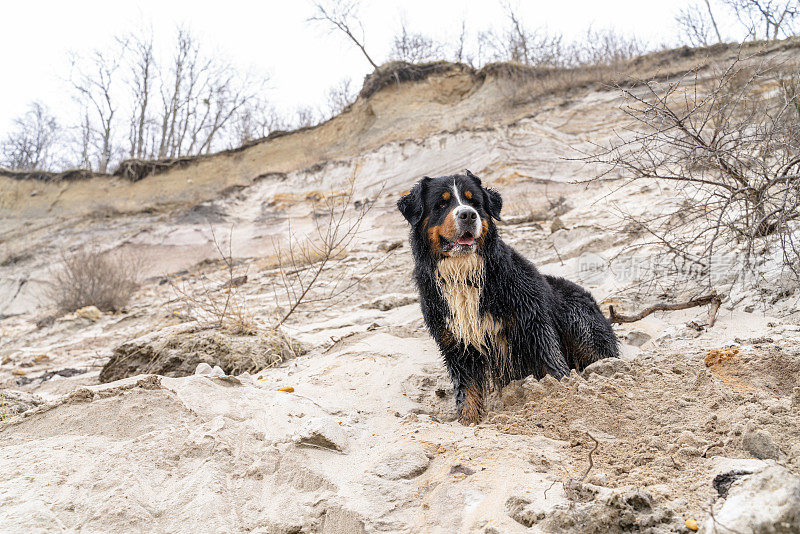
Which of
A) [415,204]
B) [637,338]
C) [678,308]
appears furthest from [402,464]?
[678,308]

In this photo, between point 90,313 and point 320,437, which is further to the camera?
point 90,313

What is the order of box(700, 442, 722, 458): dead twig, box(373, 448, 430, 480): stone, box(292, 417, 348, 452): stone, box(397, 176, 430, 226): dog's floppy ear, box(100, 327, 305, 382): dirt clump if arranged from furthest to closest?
box(100, 327, 305, 382): dirt clump, box(397, 176, 430, 226): dog's floppy ear, box(292, 417, 348, 452): stone, box(373, 448, 430, 480): stone, box(700, 442, 722, 458): dead twig

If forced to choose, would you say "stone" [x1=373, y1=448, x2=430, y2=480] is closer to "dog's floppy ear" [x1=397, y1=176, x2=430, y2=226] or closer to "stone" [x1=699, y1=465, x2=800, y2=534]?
"stone" [x1=699, y1=465, x2=800, y2=534]

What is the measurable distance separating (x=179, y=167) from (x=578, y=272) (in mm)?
18447

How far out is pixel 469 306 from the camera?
3.69m

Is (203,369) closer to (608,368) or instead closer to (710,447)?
(608,368)

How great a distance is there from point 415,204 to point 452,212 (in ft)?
1.79

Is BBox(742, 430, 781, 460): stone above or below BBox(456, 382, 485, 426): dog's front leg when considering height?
above

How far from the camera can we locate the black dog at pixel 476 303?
3672 mm

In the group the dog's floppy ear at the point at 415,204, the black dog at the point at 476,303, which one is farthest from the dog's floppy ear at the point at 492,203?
the dog's floppy ear at the point at 415,204

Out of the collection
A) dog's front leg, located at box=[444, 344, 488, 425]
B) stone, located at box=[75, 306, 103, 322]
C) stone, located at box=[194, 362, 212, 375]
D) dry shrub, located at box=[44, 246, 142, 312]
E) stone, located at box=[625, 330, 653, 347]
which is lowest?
stone, located at box=[625, 330, 653, 347]

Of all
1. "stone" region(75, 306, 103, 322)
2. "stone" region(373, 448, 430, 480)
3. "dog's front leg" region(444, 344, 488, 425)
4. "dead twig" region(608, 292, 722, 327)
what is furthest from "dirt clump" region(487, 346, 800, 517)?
"stone" region(75, 306, 103, 322)

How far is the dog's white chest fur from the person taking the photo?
369 cm

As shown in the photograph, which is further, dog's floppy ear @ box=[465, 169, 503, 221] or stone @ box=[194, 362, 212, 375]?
stone @ box=[194, 362, 212, 375]
